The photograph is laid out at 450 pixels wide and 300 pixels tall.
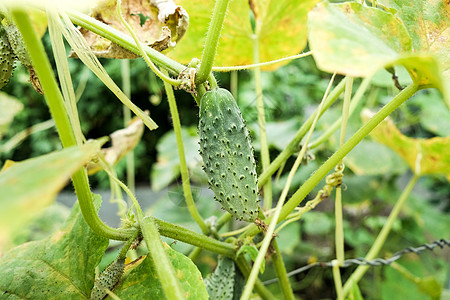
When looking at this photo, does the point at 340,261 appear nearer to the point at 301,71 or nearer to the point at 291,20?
the point at 291,20

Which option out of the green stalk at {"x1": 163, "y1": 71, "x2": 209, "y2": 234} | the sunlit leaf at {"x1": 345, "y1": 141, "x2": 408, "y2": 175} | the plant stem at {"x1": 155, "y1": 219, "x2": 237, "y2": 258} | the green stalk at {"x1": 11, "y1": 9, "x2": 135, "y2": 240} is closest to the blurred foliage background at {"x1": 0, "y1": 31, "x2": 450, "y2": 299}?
the sunlit leaf at {"x1": 345, "y1": 141, "x2": 408, "y2": 175}

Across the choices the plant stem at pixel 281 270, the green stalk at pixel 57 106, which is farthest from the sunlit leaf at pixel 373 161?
the green stalk at pixel 57 106

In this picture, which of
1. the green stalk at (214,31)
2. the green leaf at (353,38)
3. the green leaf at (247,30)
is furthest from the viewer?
the green leaf at (247,30)

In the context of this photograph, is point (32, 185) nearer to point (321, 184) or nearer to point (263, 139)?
point (263, 139)

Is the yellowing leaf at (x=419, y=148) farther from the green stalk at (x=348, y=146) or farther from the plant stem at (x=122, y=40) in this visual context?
the plant stem at (x=122, y=40)

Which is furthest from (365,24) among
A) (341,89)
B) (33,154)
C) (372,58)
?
(33,154)

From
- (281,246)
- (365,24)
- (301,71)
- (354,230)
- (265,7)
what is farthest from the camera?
(301,71)

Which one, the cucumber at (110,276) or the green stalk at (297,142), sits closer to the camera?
the cucumber at (110,276)
